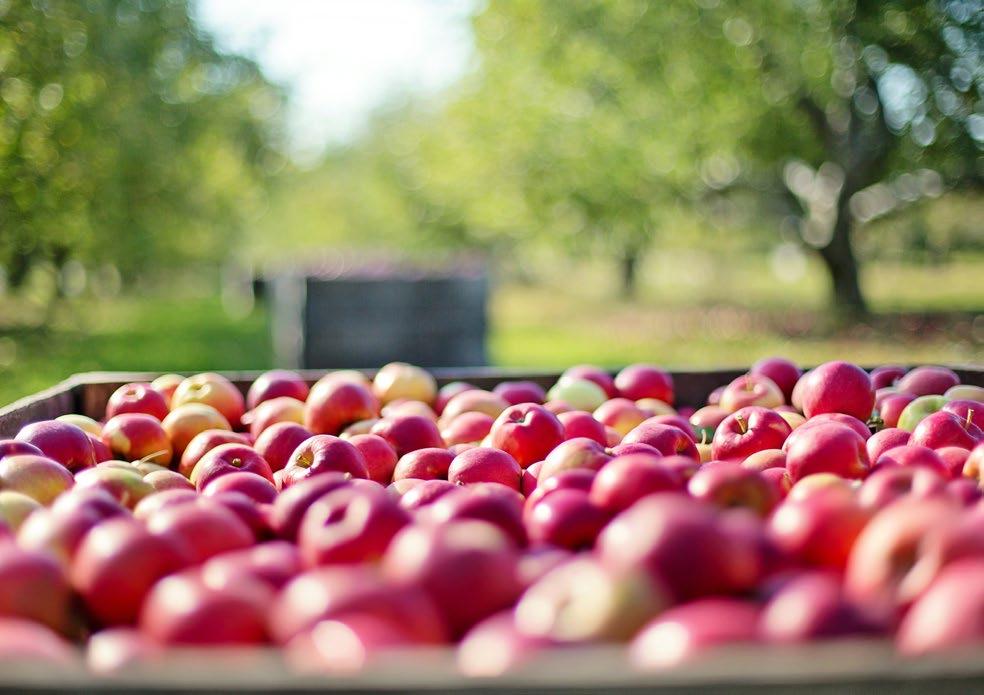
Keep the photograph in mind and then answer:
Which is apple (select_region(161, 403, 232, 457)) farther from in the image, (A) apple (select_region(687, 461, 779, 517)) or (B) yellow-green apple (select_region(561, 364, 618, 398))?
(A) apple (select_region(687, 461, 779, 517))

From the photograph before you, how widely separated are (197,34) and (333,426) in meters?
20.8

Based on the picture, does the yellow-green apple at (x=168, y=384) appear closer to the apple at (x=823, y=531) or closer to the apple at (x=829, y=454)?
the apple at (x=829, y=454)

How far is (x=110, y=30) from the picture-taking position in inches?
591

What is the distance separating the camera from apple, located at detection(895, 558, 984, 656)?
1.23 m

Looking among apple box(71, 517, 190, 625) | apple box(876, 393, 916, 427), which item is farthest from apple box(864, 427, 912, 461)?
apple box(71, 517, 190, 625)

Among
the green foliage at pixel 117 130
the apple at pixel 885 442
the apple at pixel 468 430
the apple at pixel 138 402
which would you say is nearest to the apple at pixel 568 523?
the apple at pixel 885 442

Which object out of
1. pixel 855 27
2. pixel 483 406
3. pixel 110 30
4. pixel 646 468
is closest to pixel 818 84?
pixel 855 27

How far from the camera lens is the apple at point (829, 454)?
2311 millimetres

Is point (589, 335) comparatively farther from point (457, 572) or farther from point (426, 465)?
point (457, 572)

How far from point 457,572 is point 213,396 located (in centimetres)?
241

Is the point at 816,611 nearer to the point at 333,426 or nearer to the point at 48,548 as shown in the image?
the point at 48,548

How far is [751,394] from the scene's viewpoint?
3.55 m

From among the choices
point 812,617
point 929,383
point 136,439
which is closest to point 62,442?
point 136,439

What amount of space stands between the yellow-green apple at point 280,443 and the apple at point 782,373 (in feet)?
5.81
